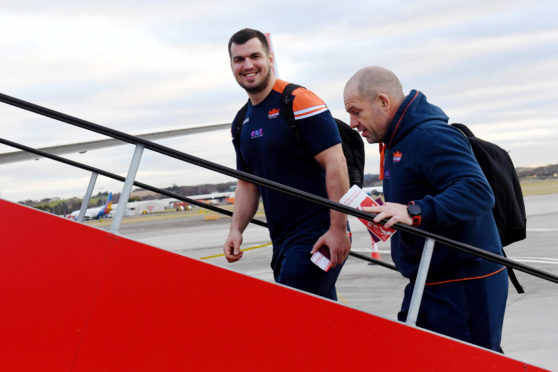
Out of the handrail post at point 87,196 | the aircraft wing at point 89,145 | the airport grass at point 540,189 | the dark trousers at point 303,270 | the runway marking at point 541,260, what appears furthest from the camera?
the airport grass at point 540,189

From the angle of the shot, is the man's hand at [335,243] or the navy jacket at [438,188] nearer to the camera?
the navy jacket at [438,188]

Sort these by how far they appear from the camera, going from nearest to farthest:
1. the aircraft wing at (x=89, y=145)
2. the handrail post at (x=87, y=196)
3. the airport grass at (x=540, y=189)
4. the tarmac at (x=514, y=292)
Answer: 1. the handrail post at (x=87, y=196)
2. the tarmac at (x=514, y=292)
3. the aircraft wing at (x=89, y=145)
4. the airport grass at (x=540, y=189)

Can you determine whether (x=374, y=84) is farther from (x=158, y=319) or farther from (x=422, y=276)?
(x=158, y=319)

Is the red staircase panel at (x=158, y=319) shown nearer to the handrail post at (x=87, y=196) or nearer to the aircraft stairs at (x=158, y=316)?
the aircraft stairs at (x=158, y=316)

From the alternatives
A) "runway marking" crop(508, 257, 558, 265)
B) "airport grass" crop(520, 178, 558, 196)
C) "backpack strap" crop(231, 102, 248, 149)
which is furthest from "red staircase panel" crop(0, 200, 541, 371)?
"airport grass" crop(520, 178, 558, 196)

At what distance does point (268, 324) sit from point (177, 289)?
389mm

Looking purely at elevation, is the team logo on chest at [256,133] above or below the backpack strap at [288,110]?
below

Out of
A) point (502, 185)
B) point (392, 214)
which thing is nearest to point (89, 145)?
point (502, 185)

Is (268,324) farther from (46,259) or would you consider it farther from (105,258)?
(46,259)

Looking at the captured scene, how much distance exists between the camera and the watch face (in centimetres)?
243

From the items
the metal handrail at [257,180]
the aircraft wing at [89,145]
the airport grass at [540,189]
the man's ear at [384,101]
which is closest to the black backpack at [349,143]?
the man's ear at [384,101]

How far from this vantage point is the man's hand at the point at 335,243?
3025 millimetres

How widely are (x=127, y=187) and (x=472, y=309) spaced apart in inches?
62.1

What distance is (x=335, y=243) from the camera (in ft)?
9.93
